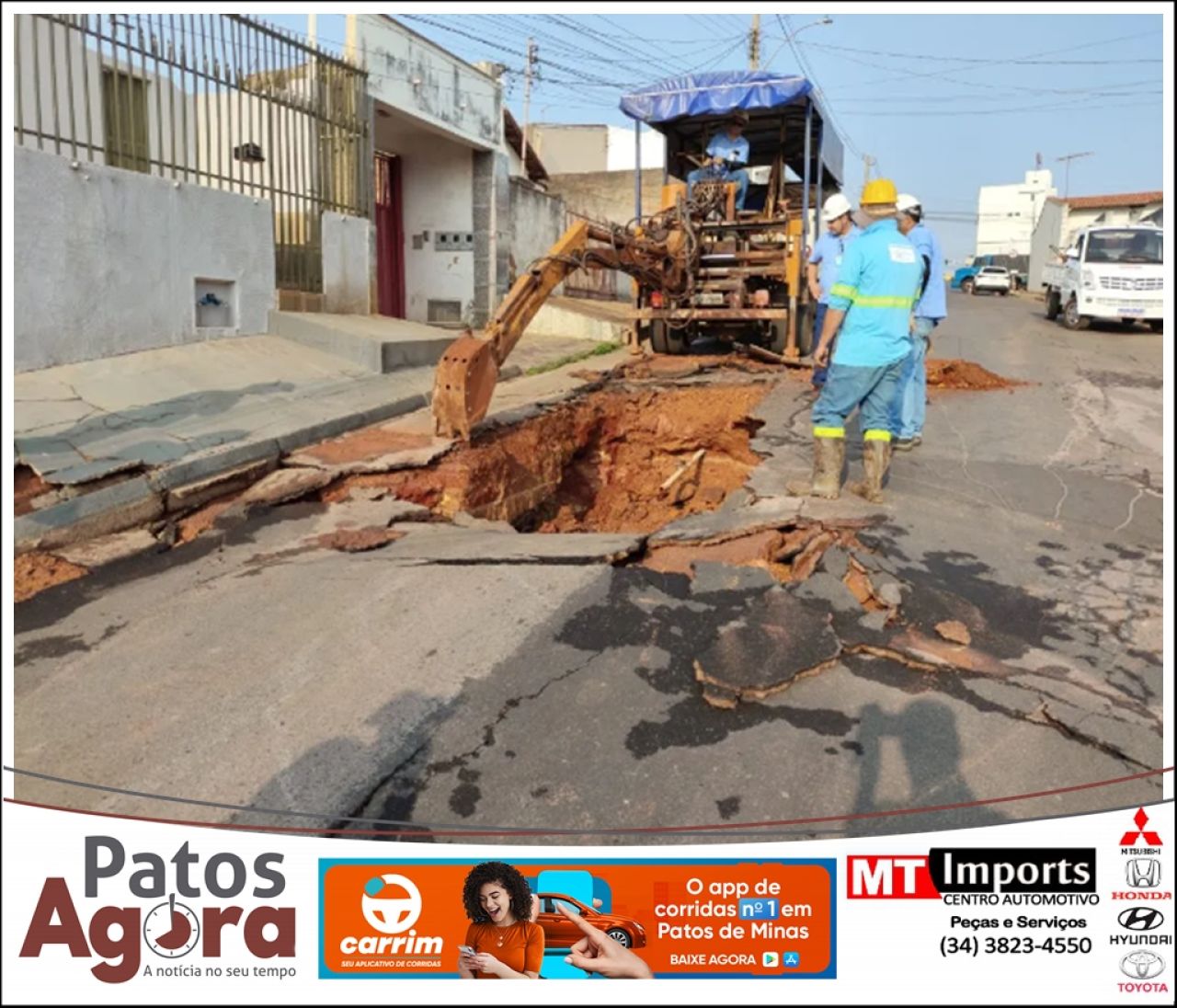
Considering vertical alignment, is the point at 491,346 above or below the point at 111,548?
above

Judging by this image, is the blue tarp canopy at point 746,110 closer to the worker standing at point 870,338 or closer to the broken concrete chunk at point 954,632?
the worker standing at point 870,338

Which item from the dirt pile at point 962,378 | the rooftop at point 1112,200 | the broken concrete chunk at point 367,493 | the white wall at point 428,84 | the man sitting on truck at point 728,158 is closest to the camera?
the broken concrete chunk at point 367,493

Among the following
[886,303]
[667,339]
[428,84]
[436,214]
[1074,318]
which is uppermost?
[428,84]

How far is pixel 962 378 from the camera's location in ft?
34.1

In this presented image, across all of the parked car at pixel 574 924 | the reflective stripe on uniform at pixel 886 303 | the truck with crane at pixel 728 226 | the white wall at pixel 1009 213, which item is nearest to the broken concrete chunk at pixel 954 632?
the parked car at pixel 574 924

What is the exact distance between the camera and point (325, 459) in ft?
22.8

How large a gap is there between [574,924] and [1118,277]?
16171 mm

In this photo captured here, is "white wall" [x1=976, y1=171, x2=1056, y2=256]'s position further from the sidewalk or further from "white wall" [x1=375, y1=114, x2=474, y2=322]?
the sidewalk

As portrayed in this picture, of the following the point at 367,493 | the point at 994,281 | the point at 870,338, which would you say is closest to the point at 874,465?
the point at 870,338

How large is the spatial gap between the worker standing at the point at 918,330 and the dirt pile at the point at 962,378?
115 inches

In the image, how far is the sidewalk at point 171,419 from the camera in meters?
5.77

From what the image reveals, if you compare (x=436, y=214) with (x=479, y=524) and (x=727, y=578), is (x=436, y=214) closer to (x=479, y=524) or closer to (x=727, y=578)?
(x=479, y=524)

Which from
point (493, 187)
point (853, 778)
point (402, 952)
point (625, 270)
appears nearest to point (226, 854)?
point (402, 952)

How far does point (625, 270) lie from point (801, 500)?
207 inches
